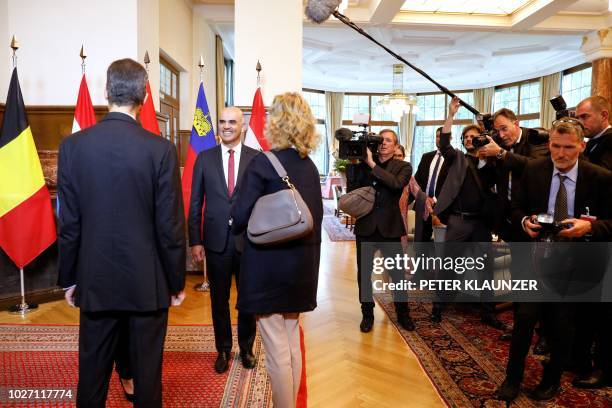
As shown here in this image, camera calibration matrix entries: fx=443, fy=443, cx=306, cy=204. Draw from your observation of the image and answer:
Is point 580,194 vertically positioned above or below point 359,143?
below

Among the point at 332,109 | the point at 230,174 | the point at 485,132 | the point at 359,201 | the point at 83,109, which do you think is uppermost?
the point at 332,109

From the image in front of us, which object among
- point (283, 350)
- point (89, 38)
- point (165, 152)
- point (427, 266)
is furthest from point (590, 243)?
point (89, 38)

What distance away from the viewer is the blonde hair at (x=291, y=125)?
1.77 meters

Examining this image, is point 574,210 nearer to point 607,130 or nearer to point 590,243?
point 590,243

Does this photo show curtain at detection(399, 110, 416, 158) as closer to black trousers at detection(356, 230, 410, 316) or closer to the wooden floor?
the wooden floor

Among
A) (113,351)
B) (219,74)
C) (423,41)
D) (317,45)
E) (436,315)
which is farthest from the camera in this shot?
(317,45)

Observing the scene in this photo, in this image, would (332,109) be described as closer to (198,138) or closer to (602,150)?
(198,138)

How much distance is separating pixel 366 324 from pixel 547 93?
37.8 feet

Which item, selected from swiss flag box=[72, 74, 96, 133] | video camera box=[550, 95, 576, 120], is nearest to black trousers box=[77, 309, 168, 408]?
video camera box=[550, 95, 576, 120]

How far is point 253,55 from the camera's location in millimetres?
4941

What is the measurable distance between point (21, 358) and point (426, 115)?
1504 cm

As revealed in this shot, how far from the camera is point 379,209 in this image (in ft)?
11.0

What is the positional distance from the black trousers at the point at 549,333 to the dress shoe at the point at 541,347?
2.39 feet

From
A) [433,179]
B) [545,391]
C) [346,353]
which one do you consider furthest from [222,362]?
[433,179]
